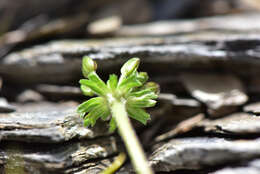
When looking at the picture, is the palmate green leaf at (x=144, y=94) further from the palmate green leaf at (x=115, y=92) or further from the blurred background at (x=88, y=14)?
the blurred background at (x=88, y=14)

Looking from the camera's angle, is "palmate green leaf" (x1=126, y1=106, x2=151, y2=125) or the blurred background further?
the blurred background

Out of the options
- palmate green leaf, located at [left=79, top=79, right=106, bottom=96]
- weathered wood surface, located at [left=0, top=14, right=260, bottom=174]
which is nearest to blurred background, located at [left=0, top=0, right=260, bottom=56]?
weathered wood surface, located at [left=0, top=14, right=260, bottom=174]

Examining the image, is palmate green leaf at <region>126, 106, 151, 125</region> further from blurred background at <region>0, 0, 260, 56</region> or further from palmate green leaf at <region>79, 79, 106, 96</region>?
blurred background at <region>0, 0, 260, 56</region>

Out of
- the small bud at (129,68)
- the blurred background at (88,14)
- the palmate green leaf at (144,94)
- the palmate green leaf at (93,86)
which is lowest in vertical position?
the palmate green leaf at (144,94)

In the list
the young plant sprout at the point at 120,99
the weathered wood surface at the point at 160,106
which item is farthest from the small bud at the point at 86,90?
the weathered wood surface at the point at 160,106

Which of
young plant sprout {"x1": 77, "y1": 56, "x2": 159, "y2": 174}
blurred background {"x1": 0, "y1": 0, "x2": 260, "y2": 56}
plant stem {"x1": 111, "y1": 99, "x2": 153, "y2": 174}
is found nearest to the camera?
plant stem {"x1": 111, "y1": 99, "x2": 153, "y2": 174}

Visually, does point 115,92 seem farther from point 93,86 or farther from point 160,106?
point 160,106

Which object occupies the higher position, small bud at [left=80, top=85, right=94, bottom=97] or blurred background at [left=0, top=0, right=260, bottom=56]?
blurred background at [left=0, top=0, right=260, bottom=56]

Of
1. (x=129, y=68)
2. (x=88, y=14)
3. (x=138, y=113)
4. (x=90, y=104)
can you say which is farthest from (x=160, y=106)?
(x=88, y=14)

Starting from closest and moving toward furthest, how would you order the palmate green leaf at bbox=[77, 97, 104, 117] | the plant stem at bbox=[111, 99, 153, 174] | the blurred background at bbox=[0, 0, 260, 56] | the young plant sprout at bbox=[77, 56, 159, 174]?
the plant stem at bbox=[111, 99, 153, 174] → the young plant sprout at bbox=[77, 56, 159, 174] → the palmate green leaf at bbox=[77, 97, 104, 117] → the blurred background at bbox=[0, 0, 260, 56]
